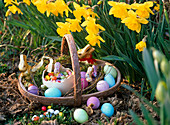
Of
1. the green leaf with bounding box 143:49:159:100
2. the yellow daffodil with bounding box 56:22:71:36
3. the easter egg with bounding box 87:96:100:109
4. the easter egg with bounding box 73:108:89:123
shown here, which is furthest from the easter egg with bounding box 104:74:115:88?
the green leaf with bounding box 143:49:159:100

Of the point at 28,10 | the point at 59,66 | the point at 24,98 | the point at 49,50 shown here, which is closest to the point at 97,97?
the point at 59,66

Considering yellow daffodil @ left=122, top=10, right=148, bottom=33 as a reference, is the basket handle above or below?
below

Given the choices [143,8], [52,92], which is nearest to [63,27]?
[52,92]

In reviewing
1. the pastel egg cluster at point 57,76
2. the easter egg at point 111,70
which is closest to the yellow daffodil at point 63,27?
the pastel egg cluster at point 57,76

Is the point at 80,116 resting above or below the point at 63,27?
below

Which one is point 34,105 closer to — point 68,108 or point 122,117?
point 68,108

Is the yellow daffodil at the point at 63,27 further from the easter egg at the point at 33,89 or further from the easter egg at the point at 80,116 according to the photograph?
the easter egg at the point at 80,116

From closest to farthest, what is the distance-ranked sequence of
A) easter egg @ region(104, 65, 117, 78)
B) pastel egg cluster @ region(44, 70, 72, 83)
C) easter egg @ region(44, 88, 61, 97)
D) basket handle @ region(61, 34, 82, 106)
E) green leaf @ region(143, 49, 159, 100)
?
1. green leaf @ region(143, 49, 159, 100)
2. basket handle @ region(61, 34, 82, 106)
3. easter egg @ region(44, 88, 61, 97)
4. pastel egg cluster @ region(44, 70, 72, 83)
5. easter egg @ region(104, 65, 117, 78)

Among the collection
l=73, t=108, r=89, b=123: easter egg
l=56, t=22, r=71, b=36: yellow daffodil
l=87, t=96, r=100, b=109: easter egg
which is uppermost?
l=56, t=22, r=71, b=36: yellow daffodil

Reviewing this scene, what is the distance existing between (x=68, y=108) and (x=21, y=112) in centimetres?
36

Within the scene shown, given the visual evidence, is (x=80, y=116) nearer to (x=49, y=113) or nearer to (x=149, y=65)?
(x=49, y=113)

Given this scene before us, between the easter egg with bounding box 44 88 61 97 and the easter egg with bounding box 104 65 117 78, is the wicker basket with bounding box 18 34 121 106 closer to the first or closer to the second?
the easter egg with bounding box 44 88 61 97

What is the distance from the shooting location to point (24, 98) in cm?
168

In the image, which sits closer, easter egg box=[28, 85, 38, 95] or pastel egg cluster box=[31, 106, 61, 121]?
pastel egg cluster box=[31, 106, 61, 121]
